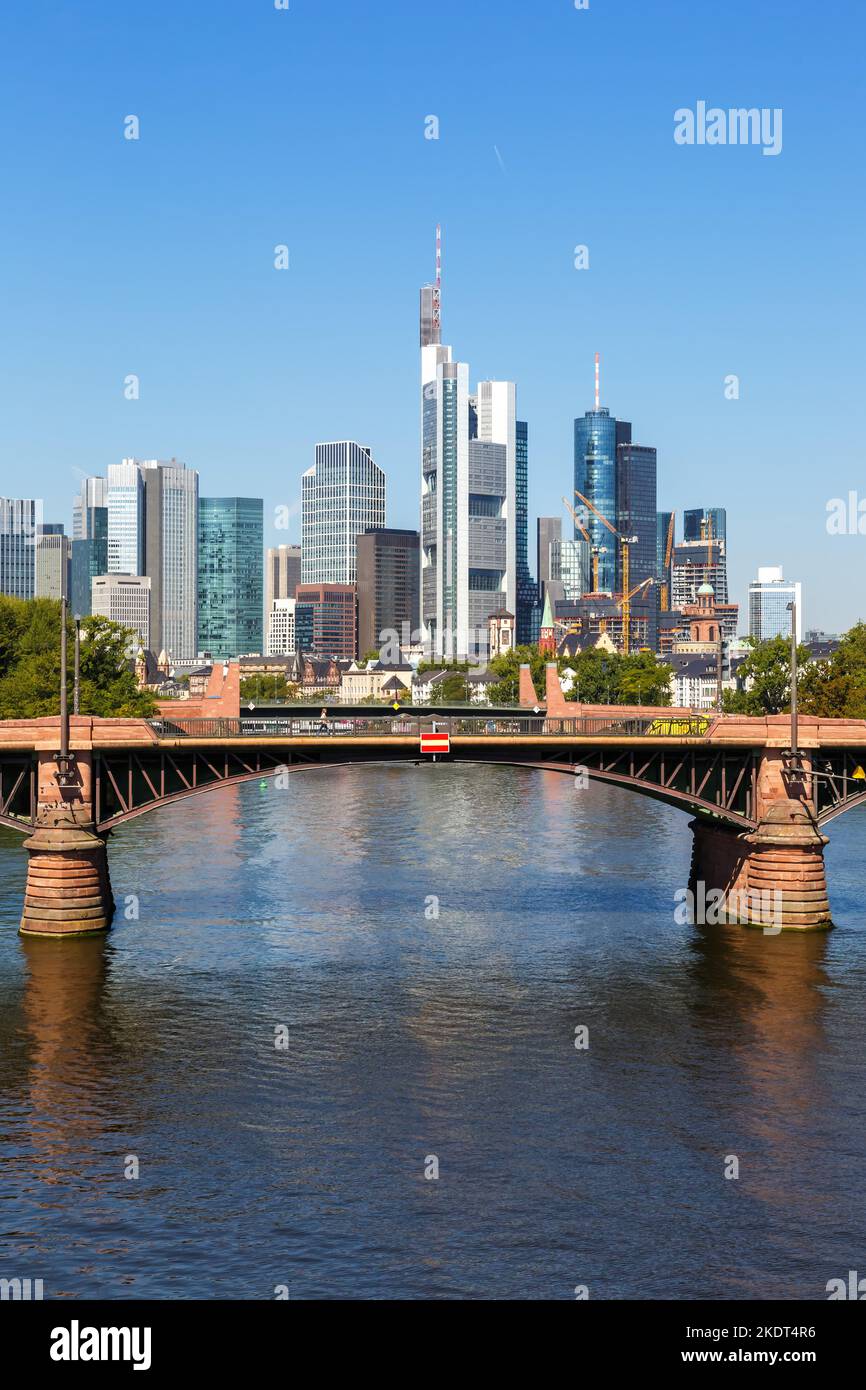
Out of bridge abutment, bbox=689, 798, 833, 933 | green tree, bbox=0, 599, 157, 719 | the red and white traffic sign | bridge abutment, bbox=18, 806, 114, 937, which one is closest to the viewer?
bridge abutment, bbox=18, 806, 114, 937

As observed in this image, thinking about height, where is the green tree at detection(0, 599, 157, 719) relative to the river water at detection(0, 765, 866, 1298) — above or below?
above

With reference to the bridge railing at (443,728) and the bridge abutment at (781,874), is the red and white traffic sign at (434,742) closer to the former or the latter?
the bridge railing at (443,728)

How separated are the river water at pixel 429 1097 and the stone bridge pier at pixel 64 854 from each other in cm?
165

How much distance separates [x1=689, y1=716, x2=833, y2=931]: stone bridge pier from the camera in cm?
7562

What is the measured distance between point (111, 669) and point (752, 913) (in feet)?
261

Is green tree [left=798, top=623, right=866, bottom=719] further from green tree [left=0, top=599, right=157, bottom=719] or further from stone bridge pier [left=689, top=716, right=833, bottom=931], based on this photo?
stone bridge pier [left=689, top=716, right=833, bottom=931]

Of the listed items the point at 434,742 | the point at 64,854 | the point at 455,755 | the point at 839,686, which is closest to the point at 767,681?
the point at 839,686

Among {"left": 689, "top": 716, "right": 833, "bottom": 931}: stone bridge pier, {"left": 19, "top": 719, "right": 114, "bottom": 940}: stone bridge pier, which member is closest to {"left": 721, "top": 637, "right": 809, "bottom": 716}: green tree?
{"left": 689, "top": 716, "right": 833, "bottom": 931}: stone bridge pier

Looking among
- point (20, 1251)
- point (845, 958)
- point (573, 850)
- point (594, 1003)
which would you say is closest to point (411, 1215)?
point (20, 1251)

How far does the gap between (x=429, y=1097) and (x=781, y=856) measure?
31.6 m

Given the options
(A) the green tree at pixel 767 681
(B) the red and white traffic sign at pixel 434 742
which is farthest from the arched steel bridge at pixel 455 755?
(A) the green tree at pixel 767 681

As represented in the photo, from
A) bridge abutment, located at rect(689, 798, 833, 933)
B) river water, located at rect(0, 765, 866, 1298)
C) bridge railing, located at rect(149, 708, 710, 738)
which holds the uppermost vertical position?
bridge railing, located at rect(149, 708, 710, 738)

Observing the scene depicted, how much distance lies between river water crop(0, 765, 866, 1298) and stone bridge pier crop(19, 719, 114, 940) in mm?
1653

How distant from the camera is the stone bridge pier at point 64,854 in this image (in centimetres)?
7275
